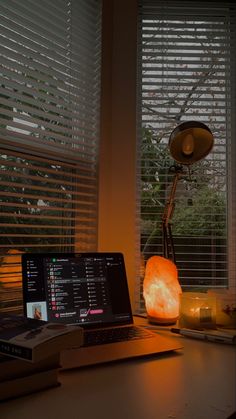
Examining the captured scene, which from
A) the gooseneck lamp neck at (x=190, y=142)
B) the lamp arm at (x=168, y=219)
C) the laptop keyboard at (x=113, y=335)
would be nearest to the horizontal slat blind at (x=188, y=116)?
the lamp arm at (x=168, y=219)

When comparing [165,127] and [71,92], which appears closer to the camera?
[71,92]

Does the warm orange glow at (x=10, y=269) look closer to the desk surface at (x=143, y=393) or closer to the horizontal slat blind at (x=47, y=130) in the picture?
the horizontal slat blind at (x=47, y=130)

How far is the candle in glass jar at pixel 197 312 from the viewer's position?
1.54m

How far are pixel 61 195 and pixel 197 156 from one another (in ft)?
2.03

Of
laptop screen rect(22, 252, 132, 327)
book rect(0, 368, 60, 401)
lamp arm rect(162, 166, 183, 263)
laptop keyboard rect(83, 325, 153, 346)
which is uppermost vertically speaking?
lamp arm rect(162, 166, 183, 263)

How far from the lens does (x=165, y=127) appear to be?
212 cm

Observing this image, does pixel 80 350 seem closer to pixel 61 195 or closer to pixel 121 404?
pixel 121 404

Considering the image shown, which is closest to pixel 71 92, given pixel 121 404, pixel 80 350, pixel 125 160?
pixel 125 160

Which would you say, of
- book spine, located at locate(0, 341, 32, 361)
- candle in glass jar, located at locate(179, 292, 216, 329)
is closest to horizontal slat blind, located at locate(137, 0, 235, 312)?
candle in glass jar, located at locate(179, 292, 216, 329)

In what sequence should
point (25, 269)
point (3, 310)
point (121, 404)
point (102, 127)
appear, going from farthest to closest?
point (102, 127), point (3, 310), point (25, 269), point (121, 404)

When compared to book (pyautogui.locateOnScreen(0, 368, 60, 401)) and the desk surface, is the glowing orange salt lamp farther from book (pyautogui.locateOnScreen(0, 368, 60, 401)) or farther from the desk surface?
book (pyautogui.locateOnScreen(0, 368, 60, 401))

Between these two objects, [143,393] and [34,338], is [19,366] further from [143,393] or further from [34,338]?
[143,393]

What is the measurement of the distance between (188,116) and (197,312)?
1.05m

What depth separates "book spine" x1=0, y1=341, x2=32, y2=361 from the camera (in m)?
0.90
